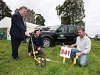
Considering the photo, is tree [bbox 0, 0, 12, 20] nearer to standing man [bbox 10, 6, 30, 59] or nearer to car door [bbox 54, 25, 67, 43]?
car door [bbox 54, 25, 67, 43]

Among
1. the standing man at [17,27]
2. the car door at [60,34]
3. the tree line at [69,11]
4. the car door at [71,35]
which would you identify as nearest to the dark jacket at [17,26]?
the standing man at [17,27]

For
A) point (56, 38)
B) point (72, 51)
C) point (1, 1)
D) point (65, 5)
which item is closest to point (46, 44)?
point (56, 38)

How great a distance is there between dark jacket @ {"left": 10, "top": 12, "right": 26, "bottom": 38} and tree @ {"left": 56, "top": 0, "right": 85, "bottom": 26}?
3975 cm

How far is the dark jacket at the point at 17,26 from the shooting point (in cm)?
668

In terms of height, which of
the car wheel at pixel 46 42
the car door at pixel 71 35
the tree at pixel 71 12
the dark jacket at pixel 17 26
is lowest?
the car wheel at pixel 46 42

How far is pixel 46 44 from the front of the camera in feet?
39.3

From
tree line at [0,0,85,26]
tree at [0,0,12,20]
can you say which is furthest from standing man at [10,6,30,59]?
tree at [0,0,12,20]

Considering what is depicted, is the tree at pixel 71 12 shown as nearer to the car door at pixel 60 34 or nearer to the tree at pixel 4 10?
the tree at pixel 4 10

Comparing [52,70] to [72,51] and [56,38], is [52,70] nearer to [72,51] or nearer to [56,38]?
[72,51]

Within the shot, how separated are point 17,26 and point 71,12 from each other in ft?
139

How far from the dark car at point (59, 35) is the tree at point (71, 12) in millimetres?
33588

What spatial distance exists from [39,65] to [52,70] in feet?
2.24

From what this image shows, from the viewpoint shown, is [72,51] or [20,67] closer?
[20,67]

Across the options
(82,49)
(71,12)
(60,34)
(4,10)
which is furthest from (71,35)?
(4,10)
